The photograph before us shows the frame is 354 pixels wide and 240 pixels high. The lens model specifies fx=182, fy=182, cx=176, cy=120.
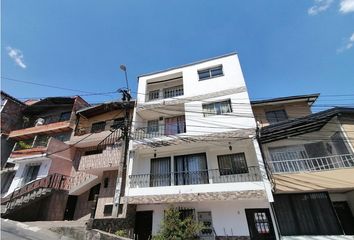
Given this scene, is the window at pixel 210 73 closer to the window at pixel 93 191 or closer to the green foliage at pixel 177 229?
the green foliage at pixel 177 229

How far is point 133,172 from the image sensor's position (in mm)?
12367

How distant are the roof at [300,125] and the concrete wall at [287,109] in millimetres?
2093

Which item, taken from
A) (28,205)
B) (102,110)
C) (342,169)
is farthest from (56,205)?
(342,169)

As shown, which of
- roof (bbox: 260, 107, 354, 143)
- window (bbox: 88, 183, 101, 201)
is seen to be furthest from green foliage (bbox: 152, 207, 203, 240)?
window (bbox: 88, 183, 101, 201)

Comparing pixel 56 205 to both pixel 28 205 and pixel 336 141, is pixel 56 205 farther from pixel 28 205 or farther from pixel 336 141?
pixel 336 141

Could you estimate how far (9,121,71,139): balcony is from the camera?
60.7 feet

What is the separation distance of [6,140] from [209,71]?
22.8 metres

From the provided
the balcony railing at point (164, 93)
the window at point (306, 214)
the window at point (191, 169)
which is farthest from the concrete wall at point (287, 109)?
the balcony railing at point (164, 93)

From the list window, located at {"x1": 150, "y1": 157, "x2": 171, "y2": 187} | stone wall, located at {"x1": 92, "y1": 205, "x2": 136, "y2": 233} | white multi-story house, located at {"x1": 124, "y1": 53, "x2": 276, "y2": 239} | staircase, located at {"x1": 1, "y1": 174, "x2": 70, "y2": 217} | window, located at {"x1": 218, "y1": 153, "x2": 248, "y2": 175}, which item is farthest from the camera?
staircase, located at {"x1": 1, "y1": 174, "x2": 70, "y2": 217}

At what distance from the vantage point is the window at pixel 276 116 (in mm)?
13898

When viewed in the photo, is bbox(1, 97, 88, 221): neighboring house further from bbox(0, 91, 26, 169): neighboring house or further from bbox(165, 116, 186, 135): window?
bbox(165, 116, 186, 135): window

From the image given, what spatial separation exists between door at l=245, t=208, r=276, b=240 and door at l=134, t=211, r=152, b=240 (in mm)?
5995

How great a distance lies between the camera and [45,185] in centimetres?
1359

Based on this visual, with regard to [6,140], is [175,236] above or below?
below
